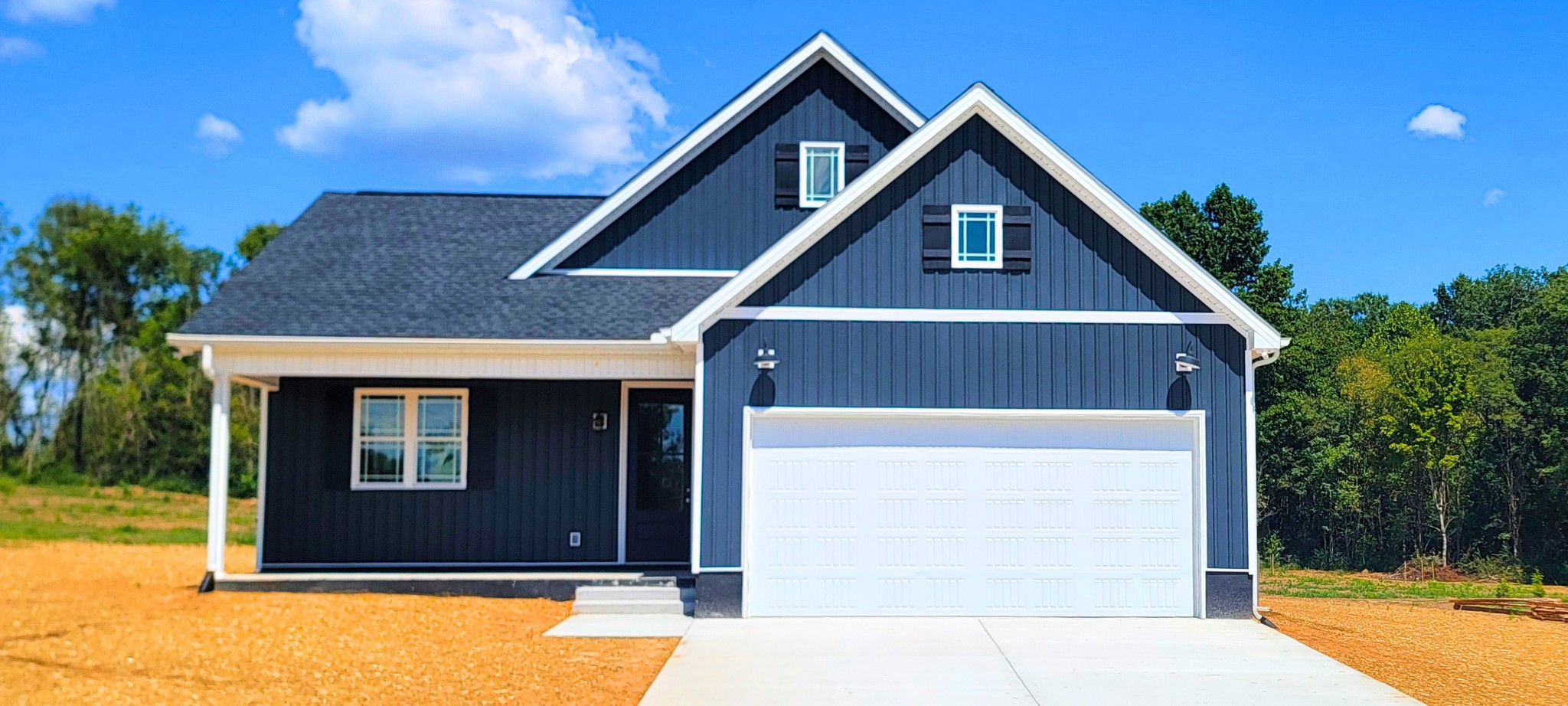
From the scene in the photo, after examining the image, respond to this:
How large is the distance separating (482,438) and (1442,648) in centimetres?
1060

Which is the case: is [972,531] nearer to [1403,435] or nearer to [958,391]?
[958,391]

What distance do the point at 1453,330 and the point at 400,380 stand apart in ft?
116

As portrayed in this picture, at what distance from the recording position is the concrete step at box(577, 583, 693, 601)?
12.4 meters

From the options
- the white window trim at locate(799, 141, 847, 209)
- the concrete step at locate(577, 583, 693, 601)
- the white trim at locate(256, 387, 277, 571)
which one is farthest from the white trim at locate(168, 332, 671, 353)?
the white window trim at locate(799, 141, 847, 209)

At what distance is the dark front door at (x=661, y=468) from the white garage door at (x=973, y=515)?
251 cm

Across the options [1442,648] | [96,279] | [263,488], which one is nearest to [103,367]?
[96,279]

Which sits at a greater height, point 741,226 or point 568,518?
point 741,226

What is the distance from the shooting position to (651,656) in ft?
32.6

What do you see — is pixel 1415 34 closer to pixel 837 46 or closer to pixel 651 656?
pixel 837 46

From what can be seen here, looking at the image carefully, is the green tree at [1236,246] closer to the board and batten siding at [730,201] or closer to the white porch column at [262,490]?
the board and batten siding at [730,201]

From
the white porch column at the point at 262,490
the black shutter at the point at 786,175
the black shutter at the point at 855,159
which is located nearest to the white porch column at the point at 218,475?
the white porch column at the point at 262,490

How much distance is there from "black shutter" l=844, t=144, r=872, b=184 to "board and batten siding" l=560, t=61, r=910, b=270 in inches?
3.0

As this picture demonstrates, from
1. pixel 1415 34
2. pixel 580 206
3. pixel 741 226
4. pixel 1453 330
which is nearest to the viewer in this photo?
pixel 741 226

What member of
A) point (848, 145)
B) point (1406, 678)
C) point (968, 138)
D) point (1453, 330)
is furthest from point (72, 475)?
point (1453, 330)
